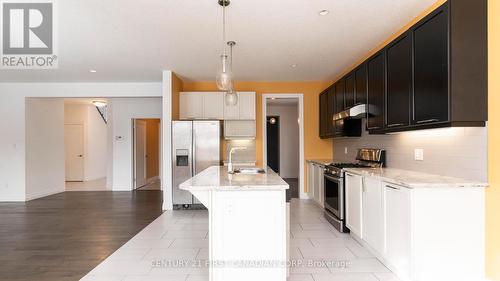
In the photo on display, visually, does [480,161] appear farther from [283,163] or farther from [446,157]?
[283,163]

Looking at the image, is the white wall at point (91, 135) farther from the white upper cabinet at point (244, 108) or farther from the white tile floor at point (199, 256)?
the white tile floor at point (199, 256)

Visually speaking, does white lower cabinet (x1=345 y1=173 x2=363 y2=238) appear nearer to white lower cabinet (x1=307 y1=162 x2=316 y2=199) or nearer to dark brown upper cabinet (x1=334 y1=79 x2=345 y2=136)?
dark brown upper cabinet (x1=334 y1=79 x2=345 y2=136)

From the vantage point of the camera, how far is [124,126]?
25.8 feet

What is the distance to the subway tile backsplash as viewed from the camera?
233cm

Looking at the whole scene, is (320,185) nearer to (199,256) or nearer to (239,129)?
(239,129)

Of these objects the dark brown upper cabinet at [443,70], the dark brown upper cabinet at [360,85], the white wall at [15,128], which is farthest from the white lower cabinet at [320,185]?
the white wall at [15,128]

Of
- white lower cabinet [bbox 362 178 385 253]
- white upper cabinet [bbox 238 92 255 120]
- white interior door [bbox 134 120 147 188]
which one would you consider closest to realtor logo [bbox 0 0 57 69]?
white upper cabinet [bbox 238 92 255 120]

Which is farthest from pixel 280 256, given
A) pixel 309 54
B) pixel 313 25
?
pixel 309 54

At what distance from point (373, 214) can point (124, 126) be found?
23.0 ft

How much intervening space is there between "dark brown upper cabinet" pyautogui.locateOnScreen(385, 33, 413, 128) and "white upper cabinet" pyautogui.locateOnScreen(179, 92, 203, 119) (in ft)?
11.9

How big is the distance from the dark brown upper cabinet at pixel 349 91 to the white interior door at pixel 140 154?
5.90 meters

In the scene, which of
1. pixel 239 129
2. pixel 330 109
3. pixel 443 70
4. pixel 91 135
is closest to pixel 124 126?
pixel 91 135

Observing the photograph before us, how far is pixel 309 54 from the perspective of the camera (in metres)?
4.32

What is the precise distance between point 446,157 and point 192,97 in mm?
4451
